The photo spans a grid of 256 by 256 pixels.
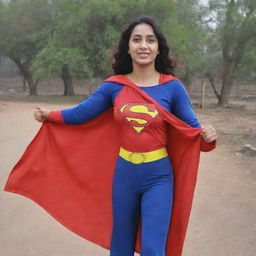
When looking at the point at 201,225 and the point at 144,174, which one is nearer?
the point at 144,174

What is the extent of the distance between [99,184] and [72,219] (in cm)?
41

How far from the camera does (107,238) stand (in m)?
3.14

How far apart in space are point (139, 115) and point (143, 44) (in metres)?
0.50

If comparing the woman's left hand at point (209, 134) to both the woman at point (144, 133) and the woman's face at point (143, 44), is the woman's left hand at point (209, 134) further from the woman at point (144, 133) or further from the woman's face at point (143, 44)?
the woman's face at point (143, 44)

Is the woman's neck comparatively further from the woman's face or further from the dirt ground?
the dirt ground

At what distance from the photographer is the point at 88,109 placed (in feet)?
9.21

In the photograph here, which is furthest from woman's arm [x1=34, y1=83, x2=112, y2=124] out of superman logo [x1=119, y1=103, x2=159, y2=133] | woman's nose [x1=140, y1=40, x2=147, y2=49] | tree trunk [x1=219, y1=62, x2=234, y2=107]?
tree trunk [x1=219, y1=62, x2=234, y2=107]

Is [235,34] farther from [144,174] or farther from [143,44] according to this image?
[144,174]

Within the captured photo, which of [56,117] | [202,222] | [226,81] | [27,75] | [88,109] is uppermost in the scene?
[88,109]

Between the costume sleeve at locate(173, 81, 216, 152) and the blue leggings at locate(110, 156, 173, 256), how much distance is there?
0.30 m

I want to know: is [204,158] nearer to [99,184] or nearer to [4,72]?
[99,184]

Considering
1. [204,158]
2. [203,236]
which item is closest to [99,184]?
[203,236]

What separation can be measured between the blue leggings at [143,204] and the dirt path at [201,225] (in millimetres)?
1238

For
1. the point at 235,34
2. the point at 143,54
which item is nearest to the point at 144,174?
the point at 143,54
